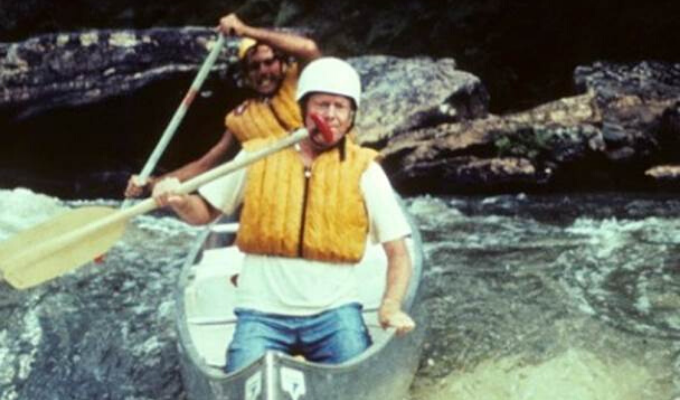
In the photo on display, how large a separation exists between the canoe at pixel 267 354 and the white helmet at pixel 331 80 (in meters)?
0.94

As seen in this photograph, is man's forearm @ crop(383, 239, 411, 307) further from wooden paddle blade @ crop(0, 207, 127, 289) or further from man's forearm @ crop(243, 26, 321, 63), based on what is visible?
man's forearm @ crop(243, 26, 321, 63)

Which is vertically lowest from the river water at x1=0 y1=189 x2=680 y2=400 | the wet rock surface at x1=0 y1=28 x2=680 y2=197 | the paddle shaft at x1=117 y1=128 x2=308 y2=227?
the river water at x1=0 y1=189 x2=680 y2=400

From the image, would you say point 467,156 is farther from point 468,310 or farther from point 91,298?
point 91,298

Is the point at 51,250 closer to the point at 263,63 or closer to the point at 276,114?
the point at 263,63

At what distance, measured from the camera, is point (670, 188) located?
27.2 ft

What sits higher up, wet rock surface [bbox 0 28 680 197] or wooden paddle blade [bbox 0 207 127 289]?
wooden paddle blade [bbox 0 207 127 289]

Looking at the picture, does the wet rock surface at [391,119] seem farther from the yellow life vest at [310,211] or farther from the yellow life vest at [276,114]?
the yellow life vest at [310,211]

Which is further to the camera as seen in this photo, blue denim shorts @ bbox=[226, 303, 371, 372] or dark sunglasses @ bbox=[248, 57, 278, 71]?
dark sunglasses @ bbox=[248, 57, 278, 71]

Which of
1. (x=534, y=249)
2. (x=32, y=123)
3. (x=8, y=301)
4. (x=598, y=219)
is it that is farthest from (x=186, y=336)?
(x=32, y=123)

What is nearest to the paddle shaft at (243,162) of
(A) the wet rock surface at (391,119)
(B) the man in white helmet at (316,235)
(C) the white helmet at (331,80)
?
(B) the man in white helmet at (316,235)

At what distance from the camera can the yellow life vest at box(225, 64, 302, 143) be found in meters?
5.63

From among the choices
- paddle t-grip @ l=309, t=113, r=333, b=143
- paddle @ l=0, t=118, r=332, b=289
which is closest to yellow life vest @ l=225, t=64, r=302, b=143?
paddle @ l=0, t=118, r=332, b=289

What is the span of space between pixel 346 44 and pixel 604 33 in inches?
111

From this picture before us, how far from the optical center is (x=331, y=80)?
12.0 ft
